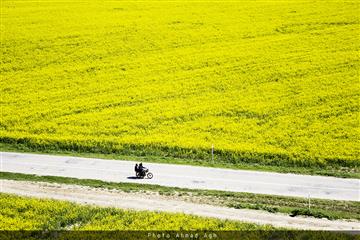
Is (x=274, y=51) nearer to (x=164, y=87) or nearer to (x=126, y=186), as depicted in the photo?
(x=164, y=87)

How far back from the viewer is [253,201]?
2619 cm

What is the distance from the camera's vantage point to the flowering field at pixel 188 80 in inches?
1355

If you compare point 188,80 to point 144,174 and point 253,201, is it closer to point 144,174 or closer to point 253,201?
point 144,174

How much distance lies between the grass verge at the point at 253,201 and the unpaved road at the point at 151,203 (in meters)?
0.50

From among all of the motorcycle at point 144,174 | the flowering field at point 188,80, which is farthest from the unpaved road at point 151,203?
the flowering field at point 188,80

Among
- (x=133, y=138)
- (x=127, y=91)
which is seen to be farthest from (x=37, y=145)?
(x=127, y=91)

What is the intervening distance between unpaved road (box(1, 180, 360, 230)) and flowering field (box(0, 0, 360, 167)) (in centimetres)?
663

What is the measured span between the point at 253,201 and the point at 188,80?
1851 centimetres

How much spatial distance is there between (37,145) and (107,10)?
92.6 feet

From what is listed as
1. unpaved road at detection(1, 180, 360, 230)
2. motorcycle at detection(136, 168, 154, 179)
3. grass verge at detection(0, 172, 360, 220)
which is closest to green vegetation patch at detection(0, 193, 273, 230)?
unpaved road at detection(1, 180, 360, 230)

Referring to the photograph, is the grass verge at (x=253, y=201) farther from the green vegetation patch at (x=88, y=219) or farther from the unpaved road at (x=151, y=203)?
the green vegetation patch at (x=88, y=219)

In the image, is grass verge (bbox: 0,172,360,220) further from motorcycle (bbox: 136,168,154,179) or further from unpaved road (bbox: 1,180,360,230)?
motorcycle (bbox: 136,168,154,179)

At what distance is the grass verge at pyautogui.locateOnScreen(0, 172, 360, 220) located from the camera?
24.6 meters

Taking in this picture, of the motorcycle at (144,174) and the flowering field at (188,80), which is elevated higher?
the flowering field at (188,80)
